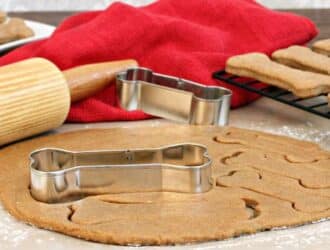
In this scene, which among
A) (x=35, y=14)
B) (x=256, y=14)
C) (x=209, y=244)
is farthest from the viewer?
(x=35, y=14)

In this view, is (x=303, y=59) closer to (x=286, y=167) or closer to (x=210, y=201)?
(x=286, y=167)

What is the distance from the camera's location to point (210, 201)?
30.6 inches

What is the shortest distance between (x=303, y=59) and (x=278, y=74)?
0.09 m

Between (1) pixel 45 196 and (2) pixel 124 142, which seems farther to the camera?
(2) pixel 124 142

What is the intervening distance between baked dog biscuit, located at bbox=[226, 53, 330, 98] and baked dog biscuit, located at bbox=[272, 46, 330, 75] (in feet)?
0.08

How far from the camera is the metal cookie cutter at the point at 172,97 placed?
3.39 ft

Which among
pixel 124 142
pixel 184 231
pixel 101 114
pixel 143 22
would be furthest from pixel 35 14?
pixel 184 231

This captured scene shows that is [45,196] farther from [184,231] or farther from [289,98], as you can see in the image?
[289,98]

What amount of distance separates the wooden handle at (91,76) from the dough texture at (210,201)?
12 cm

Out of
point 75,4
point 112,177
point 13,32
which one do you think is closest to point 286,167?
point 112,177

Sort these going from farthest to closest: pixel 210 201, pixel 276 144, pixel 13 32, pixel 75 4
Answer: pixel 75 4 < pixel 13 32 < pixel 276 144 < pixel 210 201

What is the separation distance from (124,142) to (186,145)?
0.43 ft

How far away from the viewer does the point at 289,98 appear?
1082 millimetres

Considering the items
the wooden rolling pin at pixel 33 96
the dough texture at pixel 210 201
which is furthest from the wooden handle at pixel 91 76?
the dough texture at pixel 210 201
